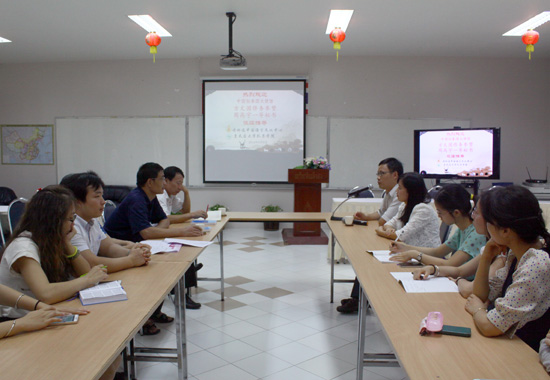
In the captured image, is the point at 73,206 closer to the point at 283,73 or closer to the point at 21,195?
the point at 283,73

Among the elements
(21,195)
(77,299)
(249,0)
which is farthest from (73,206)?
(21,195)

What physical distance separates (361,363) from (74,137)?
6.65 m

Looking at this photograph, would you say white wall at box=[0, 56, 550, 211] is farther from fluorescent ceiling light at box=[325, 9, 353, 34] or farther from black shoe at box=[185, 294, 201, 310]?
black shoe at box=[185, 294, 201, 310]

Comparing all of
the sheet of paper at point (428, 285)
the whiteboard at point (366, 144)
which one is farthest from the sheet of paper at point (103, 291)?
the whiteboard at point (366, 144)

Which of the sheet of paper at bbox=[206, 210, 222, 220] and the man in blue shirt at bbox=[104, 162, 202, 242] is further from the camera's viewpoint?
the sheet of paper at bbox=[206, 210, 222, 220]

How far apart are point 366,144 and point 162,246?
16.4 feet

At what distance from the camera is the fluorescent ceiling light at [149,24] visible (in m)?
5.09

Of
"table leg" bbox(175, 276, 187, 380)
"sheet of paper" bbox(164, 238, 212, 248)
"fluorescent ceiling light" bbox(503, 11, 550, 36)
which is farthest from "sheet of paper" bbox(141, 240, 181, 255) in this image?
"fluorescent ceiling light" bbox(503, 11, 550, 36)

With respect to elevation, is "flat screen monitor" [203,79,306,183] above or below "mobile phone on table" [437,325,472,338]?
above

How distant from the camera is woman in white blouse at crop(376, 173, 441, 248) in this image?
9.37ft

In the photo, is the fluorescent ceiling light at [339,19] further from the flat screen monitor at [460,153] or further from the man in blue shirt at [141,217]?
the man in blue shirt at [141,217]

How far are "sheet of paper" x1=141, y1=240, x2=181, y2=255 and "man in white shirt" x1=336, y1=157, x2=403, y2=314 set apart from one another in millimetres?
1568

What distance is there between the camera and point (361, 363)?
2.31m

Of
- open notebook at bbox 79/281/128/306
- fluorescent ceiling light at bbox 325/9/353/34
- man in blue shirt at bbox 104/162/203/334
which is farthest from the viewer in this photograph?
fluorescent ceiling light at bbox 325/9/353/34
